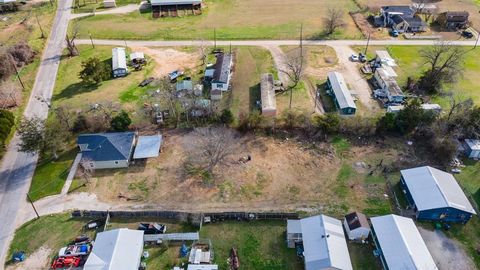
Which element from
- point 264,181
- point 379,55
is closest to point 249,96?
point 264,181

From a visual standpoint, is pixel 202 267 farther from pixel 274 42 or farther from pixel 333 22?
pixel 333 22

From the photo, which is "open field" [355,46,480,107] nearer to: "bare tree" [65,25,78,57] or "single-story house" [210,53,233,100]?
"single-story house" [210,53,233,100]

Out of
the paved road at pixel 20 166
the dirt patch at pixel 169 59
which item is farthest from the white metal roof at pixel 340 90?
the paved road at pixel 20 166

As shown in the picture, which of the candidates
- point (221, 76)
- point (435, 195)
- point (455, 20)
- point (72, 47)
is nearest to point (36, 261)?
point (221, 76)

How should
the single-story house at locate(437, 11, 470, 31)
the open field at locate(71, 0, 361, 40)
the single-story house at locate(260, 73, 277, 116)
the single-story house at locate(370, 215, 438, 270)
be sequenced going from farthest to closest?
1. the single-story house at locate(437, 11, 470, 31)
2. the open field at locate(71, 0, 361, 40)
3. the single-story house at locate(260, 73, 277, 116)
4. the single-story house at locate(370, 215, 438, 270)

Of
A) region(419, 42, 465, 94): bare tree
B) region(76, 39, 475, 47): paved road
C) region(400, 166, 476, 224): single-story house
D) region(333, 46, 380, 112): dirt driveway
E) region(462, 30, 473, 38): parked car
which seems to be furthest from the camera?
region(462, 30, 473, 38): parked car

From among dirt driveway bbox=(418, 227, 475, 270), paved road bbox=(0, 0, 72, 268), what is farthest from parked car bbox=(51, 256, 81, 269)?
dirt driveway bbox=(418, 227, 475, 270)
